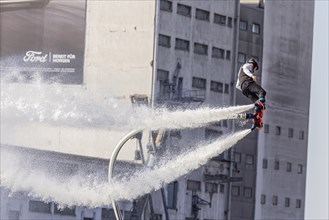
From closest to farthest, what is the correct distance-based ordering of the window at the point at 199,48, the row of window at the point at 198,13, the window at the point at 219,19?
1. the row of window at the point at 198,13
2. the window at the point at 199,48
3. the window at the point at 219,19

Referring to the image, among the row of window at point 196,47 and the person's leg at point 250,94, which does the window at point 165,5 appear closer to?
the row of window at point 196,47

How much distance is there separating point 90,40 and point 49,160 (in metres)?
24.9

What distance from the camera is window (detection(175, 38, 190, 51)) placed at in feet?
489

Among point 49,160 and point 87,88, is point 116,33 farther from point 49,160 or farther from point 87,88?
point 49,160

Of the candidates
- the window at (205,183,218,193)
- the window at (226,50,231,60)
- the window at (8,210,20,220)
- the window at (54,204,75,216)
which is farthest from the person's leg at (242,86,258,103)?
the window at (226,50,231,60)

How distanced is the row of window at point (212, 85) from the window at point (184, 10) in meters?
6.65

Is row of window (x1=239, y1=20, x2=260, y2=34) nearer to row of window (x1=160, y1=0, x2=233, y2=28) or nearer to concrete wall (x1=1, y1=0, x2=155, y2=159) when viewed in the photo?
row of window (x1=160, y1=0, x2=233, y2=28)

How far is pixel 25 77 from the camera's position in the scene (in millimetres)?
147500

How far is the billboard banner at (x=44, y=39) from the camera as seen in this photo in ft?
488

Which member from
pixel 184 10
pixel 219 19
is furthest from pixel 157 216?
pixel 219 19

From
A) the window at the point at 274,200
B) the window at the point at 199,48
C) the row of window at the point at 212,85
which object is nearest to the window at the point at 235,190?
the window at the point at 274,200

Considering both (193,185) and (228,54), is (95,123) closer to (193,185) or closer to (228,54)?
(193,185)

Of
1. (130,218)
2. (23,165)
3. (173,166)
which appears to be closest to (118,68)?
(130,218)

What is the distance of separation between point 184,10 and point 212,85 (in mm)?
8803
